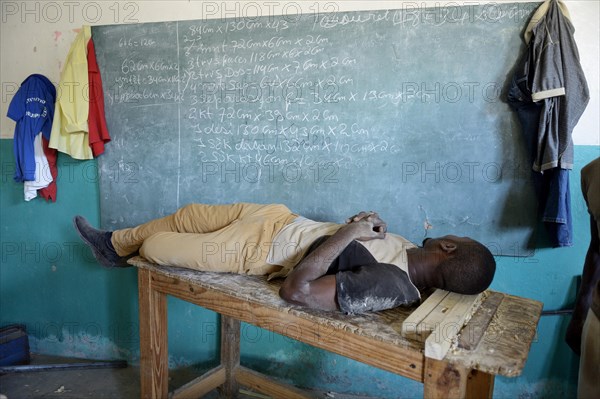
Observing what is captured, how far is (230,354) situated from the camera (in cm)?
241

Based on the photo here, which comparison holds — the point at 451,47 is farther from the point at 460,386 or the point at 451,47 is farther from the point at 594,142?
the point at 460,386

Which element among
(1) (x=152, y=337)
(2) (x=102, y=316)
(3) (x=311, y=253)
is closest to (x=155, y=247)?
(1) (x=152, y=337)

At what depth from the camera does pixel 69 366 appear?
2779mm

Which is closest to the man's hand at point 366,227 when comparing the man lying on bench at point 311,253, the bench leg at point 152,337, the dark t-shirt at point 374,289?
the man lying on bench at point 311,253

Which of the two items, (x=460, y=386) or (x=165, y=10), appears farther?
(x=165, y=10)

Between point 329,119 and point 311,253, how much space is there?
3.33ft

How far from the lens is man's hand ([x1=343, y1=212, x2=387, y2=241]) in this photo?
162cm

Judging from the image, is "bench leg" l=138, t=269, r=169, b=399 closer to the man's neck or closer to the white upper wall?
the man's neck

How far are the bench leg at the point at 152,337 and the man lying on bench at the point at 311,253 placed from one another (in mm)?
185

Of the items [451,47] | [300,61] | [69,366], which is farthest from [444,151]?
[69,366]

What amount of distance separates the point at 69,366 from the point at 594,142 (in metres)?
3.36

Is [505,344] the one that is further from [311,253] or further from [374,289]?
[311,253]

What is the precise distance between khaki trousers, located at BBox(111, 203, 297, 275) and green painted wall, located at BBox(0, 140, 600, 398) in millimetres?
810

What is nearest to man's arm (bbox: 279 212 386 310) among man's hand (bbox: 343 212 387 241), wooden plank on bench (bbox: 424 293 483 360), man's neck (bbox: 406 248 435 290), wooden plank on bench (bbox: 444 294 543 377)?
man's hand (bbox: 343 212 387 241)
